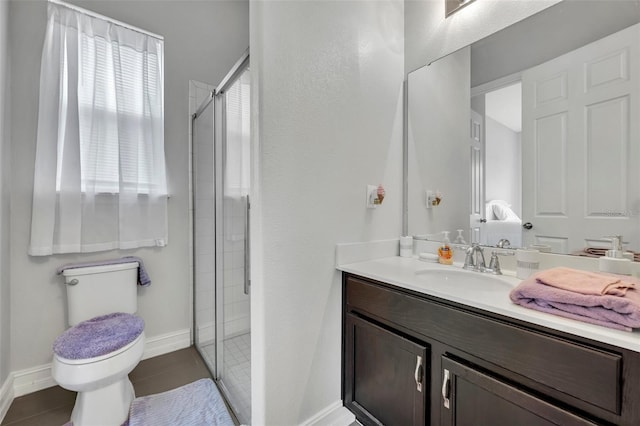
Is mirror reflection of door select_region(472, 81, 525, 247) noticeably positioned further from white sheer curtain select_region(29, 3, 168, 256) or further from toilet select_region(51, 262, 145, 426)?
white sheer curtain select_region(29, 3, 168, 256)

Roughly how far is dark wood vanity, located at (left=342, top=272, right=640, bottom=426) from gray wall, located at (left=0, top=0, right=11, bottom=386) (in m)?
1.86

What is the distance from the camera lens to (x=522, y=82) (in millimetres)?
1235

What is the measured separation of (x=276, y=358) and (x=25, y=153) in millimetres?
1910

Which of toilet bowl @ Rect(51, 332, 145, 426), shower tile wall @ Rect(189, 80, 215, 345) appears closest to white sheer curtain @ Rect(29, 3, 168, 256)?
shower tile wall @ Rect(189, 80, 215, 345)

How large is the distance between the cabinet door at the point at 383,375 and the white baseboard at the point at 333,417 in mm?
98

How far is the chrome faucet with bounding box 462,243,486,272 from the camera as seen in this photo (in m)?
1.27

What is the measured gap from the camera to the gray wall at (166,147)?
62.3 inches

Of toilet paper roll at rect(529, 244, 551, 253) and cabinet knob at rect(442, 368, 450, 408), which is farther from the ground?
toilet paper roll at rect(529, 244, 551, 253)

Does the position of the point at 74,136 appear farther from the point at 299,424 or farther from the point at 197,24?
the point at 299,424

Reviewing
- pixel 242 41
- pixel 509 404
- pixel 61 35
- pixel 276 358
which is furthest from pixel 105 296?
pixel 242 41

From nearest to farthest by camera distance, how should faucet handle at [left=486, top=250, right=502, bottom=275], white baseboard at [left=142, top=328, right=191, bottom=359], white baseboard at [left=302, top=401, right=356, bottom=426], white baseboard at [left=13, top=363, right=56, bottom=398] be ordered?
1. faucet handle at [left=486, top=250, right=502, bottom=275]
2. white baseboard at [left=302, top=401, right=356, bottom=426]
3. white baseboard at [left=13, top=363, right=56, bottom=398]
4. white baseboard at [left=142, top=328, right=191, bottom=359]

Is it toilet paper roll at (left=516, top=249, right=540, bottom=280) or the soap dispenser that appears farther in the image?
toilet paper roll at (left=516, top=249, right=540, bottom=280)

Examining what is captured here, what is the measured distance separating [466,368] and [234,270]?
1216mm

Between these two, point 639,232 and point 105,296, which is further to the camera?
point 105,296
